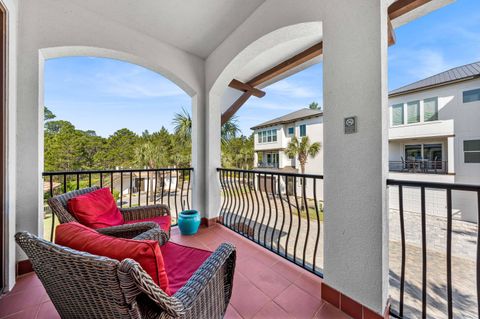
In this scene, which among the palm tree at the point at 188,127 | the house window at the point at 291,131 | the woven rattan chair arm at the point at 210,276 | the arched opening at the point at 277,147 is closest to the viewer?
the woven rattan chair arm at the point at 210,276

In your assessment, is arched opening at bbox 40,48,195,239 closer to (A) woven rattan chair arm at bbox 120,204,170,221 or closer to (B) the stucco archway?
(B) the stucco archway

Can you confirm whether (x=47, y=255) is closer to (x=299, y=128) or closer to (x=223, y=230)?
(x=223, y=230)

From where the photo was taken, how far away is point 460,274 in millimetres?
4250

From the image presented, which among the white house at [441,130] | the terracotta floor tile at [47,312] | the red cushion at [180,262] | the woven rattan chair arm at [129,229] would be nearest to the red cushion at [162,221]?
the woven rattan chair arm at [129,229]

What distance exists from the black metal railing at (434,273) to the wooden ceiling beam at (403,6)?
5.74 ft

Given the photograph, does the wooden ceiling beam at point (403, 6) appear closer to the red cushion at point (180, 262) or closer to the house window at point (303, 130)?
the red cushion at point (180, 262)

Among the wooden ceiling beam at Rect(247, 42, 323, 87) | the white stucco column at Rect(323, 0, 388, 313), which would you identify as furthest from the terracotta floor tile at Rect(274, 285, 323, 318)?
the wooden ceiling beam at Rect(247, 42, 323, 87)

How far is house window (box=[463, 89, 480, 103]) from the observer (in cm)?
759

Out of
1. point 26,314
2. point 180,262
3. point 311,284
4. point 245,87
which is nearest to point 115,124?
point 245,87

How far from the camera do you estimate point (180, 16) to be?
2572mm

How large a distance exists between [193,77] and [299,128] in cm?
1129

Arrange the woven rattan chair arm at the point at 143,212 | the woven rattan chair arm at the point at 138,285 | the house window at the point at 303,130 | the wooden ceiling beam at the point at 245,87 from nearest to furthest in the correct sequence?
the woven rattan chair arm at the point at 138,285 → the woven rattan chair arm at the point at 143,212 → the wooden ceiling beam at the point at 245,87 → the house window at the point at 303,130

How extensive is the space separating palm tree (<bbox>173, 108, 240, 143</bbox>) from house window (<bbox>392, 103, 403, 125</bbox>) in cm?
790

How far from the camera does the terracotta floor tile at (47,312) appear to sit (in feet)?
4.92
